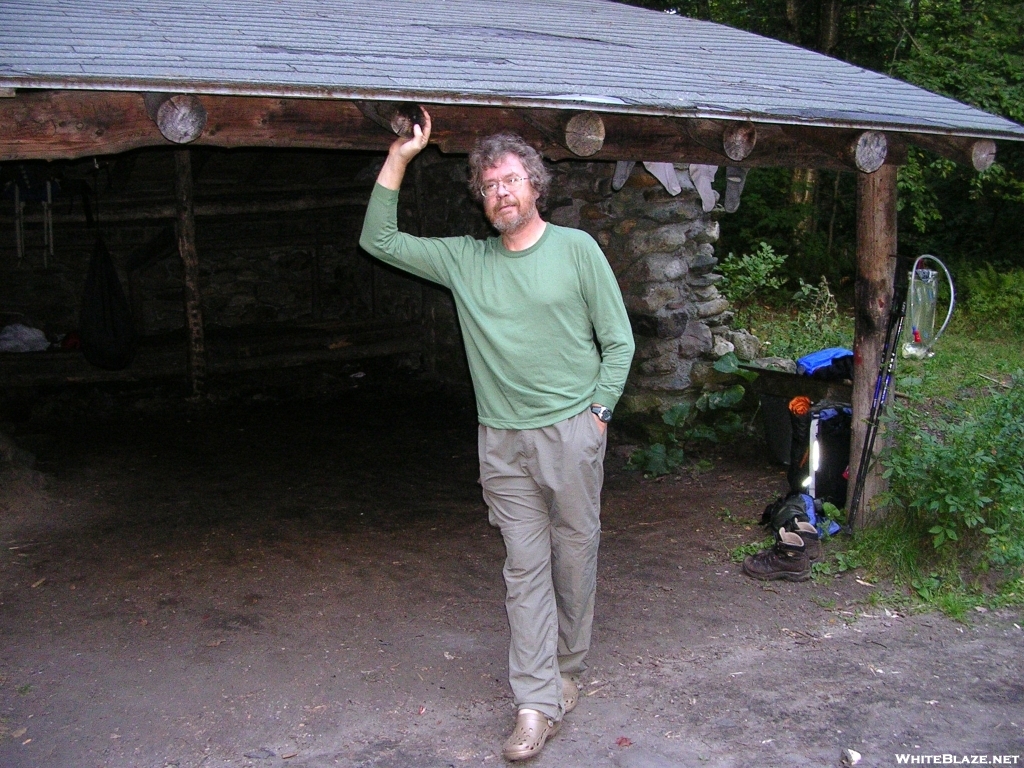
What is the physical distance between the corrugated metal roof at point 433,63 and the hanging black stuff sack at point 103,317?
13.3ft

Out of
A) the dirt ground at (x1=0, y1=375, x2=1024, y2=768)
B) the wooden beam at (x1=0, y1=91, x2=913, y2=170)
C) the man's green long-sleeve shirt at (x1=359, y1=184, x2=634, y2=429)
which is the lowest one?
the dirt ground at (x1=0, y1=375, x2=1024, y2=768)

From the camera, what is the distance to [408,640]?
4.22 m

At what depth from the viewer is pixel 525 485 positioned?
10.8ft

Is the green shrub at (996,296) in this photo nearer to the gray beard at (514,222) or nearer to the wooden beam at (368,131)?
the wooden beam at (368,131)

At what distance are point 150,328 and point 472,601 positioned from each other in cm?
737

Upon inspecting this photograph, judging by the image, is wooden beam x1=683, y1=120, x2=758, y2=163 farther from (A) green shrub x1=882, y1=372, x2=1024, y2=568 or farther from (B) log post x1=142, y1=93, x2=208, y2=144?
(B) log post x1=142, y1=93, x2=208, y2=144

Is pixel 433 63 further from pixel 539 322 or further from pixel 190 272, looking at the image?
pixel 190 272

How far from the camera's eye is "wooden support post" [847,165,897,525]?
4996 mm

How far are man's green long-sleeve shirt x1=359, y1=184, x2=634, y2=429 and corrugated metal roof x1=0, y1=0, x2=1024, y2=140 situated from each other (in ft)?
2.22

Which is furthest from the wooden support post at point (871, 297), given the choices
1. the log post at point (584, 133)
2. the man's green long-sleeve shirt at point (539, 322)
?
the man's green long-sleeve shirt at point (539, 322)

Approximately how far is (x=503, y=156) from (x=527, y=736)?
190 centimetres

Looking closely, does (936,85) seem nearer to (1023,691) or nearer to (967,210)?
(967,210)

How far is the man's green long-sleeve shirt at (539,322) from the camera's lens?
10.6 ft

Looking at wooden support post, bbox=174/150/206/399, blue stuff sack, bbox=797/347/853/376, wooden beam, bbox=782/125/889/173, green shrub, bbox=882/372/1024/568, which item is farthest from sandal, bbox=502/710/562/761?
wooden support post, bbox=174/150/206/399
